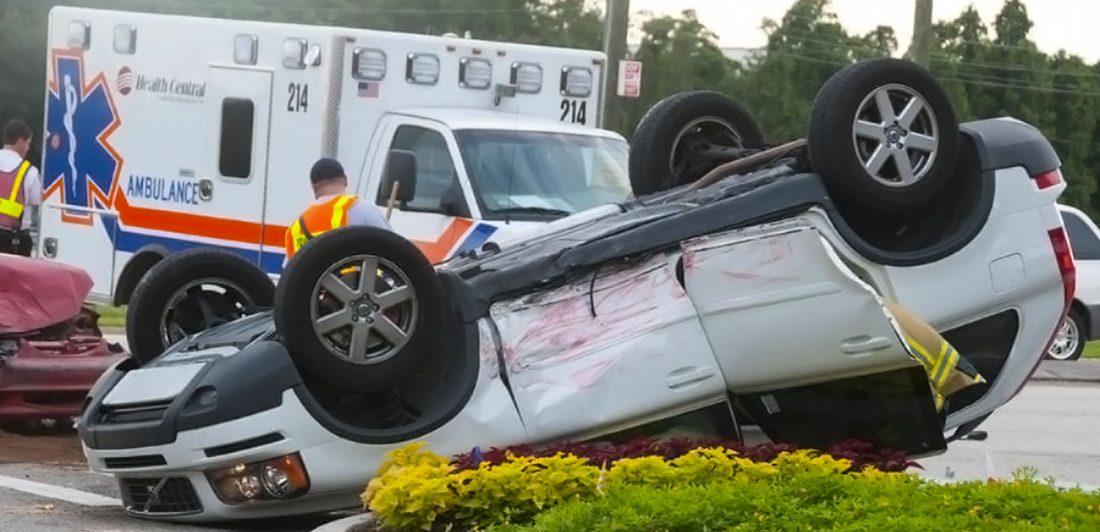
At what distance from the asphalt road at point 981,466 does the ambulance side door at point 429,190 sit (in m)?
3.37

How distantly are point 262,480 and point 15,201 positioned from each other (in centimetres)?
852

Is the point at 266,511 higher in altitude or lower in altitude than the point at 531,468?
lower

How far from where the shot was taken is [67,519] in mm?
8930

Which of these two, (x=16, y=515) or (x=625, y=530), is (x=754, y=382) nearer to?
(x=625, y=530)

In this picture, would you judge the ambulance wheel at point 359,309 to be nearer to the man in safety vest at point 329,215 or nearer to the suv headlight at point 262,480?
the suv headlight at point 262,480

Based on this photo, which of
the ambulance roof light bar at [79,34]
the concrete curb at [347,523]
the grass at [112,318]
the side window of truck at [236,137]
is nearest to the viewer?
the concrete curb at [347,523]

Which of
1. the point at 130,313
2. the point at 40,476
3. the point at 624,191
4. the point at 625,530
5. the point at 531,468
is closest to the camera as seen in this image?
the point at 625,530

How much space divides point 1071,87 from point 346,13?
19.3 metres

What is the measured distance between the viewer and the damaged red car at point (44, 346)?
11.7 meters

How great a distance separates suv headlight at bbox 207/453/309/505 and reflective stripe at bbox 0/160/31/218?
27.2 ft

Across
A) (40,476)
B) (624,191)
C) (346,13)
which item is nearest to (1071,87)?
(346,13)

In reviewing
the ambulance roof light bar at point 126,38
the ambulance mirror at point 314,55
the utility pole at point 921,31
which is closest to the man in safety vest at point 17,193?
the ambulance roof light bar at point 126,38

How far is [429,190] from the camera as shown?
14094 millimetres

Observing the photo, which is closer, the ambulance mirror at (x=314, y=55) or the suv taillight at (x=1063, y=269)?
the suv taillight at (x=1063, y=269)
